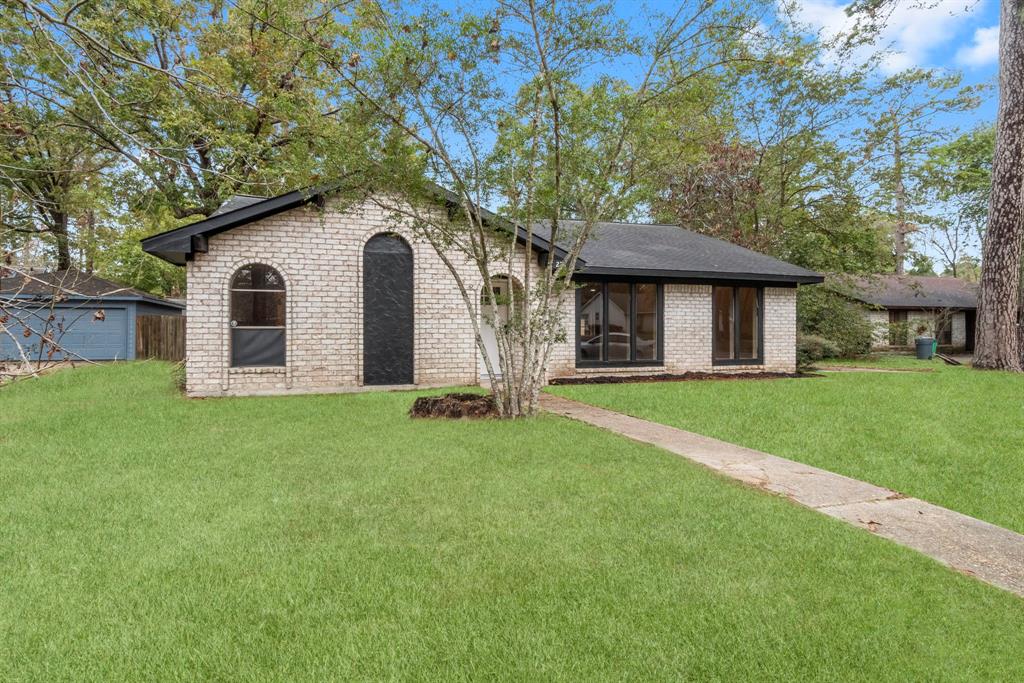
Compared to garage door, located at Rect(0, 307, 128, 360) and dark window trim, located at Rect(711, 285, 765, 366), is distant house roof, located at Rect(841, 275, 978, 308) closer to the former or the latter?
dark window trim, located at Rect(711, 285, 765, 366)

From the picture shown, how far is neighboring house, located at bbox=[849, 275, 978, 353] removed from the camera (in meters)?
25.5

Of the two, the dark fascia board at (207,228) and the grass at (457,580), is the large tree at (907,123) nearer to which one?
the dark fascia board at (207,228)

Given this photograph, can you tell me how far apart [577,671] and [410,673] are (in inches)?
25.8

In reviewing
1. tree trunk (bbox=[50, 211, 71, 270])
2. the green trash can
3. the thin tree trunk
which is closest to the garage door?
the thin tree trunk

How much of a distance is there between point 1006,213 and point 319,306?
17.0m

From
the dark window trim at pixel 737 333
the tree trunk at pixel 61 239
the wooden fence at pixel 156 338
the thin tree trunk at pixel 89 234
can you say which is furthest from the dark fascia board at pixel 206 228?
the wooden fence at pixel 156 338

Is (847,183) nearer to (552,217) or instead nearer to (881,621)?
(552,217)

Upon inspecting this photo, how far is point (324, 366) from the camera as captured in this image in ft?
36.0

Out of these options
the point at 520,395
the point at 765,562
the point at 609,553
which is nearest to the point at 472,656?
the point at 609,553

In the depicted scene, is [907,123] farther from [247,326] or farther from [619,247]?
[247,326]

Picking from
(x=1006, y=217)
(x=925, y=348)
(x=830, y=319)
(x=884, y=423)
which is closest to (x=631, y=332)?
(x=884, y=423)

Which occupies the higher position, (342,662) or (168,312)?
(168,312)

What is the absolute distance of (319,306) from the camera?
428 inches

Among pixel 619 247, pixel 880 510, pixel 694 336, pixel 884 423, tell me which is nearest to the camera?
pixel 880 510
